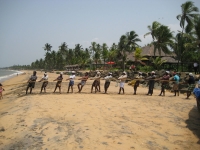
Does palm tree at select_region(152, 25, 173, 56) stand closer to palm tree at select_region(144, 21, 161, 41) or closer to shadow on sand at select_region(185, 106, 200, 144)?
palm tree at select_region(144, 21, 161, 41)

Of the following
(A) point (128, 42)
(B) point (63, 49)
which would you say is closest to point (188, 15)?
(A) point (128, 42)

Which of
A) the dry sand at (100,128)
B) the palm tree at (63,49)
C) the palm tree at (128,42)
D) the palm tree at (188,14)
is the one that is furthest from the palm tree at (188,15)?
the palm tree at (63,49)

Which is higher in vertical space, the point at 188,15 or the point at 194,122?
the point at 188,15

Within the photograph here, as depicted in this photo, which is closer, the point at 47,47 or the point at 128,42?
the point at 128,42

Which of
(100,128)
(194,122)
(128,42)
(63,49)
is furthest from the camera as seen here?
(63,49)

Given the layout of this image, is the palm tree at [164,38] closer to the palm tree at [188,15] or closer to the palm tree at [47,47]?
the palm tree at [188,15]

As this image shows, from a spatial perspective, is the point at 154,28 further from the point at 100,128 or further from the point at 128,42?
the point at 100,128

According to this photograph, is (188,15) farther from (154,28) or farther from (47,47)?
(47,47)

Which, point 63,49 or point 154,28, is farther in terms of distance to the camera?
point 63,49

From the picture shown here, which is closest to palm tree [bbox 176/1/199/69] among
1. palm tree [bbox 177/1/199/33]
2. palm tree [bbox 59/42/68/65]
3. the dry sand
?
palm tree [bbox 177/1/199/33]

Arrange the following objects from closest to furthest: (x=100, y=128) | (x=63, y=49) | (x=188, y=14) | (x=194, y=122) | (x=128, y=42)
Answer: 1. (x=100, y=128)
2. (x=194, y=122)
3. (x=188, y=14)
4. (x=128, y=42)
5. (x=63, y=49)

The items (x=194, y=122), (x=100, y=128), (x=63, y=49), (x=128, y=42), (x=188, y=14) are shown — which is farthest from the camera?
(x=63, y=49)

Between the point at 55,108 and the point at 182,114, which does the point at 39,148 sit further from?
the point at 182,114

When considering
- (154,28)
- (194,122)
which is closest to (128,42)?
(154,28)
